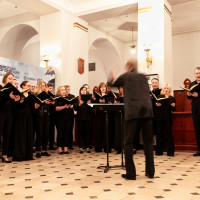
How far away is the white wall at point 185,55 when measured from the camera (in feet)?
40.7

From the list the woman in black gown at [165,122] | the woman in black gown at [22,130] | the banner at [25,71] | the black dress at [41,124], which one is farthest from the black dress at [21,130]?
the woman in black gown at [165,122]

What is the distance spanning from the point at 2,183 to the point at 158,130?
12.2ft

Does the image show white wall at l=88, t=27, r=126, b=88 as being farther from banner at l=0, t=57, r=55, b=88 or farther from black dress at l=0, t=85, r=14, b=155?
black dress at l=0, t=85, r=14, b=155

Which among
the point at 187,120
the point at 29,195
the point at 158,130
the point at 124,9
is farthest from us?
the point at 124,9

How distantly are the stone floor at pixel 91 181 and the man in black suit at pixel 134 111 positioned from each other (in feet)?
0.88

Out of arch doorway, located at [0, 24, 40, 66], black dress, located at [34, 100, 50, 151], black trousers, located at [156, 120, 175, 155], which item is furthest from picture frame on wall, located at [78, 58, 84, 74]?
black trousers, located at [156, 120, 175, 155]

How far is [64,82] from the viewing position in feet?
29.9

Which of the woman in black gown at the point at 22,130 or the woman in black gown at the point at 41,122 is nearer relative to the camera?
the woman in black gown at the point at 22,130

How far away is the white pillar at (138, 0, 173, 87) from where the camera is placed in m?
8.07

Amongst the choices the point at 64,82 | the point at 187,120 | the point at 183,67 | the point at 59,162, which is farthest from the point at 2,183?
the point at 183,67

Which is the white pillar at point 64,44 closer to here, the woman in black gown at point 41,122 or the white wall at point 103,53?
the white wall at point 103,53

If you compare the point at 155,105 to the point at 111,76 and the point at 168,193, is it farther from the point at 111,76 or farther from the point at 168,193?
the point at 168,193

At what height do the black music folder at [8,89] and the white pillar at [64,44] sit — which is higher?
the white pillar at [64,44]

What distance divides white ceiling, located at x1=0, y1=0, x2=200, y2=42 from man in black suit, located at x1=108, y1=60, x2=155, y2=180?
560 centimetres
